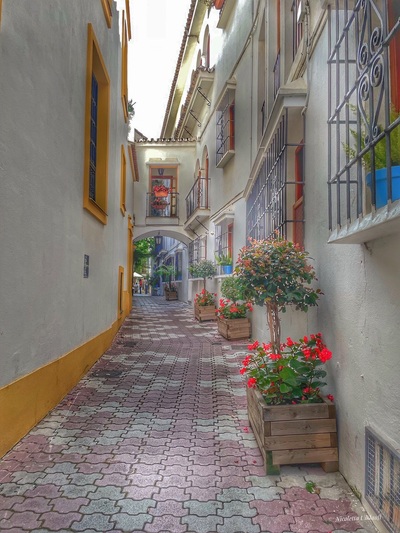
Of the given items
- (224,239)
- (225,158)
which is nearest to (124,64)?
(225,158)

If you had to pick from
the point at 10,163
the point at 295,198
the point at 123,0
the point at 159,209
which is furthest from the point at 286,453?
the point at 159,209

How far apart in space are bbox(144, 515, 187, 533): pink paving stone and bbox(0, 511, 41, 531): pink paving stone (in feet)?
2.03

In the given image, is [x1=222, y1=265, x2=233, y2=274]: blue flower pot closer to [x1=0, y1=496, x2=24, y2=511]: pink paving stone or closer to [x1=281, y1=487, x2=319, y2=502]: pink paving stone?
[x1=281, y1=487, x2=319, y2=502]: pink paving stone

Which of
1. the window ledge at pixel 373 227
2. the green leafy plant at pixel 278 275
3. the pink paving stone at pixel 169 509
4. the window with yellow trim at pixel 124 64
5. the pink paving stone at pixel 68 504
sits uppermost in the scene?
the window with yellow trim at pixel 124 64

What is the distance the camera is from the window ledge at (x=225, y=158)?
9.92 m

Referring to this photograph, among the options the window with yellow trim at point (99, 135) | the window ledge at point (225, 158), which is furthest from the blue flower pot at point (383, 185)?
the window ledge at point (225, 158)

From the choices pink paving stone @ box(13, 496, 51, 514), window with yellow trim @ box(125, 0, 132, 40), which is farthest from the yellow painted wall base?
window with yellow trim @ box(125, 0, 132, 40)

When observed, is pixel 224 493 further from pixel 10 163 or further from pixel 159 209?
pixel 159 209

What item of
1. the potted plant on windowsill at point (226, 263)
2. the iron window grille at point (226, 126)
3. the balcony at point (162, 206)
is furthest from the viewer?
the balcony at point (162, 206)

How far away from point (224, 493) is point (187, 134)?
17.5 m

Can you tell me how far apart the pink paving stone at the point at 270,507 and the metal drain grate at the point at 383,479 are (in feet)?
1.63

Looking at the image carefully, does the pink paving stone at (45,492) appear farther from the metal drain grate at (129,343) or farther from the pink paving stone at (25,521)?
the metal drain grate at (129,343)

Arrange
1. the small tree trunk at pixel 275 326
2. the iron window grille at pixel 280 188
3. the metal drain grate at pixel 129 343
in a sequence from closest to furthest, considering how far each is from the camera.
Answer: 1. the small tree trunk at pixel 275 326
2. the iron window grille at pixel 280 188
3. the metal drain grate at pixel 129 343

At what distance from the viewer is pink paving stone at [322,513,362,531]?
213 centimetres
